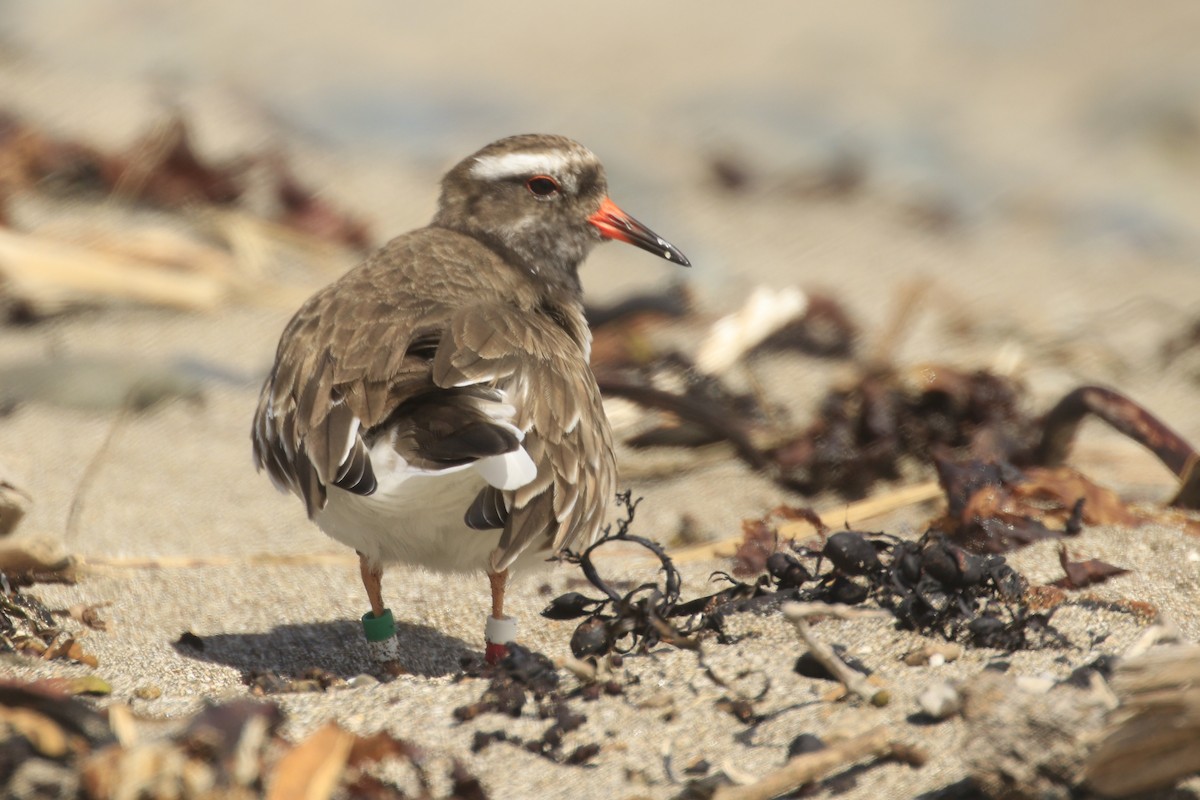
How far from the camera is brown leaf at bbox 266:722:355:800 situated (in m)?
2.49

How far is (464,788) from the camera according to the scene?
2.66 m

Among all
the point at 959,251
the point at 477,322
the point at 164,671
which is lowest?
the point at 164,671

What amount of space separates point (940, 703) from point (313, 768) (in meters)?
1.21

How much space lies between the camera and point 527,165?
4.68 m

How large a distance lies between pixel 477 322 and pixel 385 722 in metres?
1.14

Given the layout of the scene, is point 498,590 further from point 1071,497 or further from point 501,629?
point 1071,497

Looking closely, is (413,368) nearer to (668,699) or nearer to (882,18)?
(668,699)

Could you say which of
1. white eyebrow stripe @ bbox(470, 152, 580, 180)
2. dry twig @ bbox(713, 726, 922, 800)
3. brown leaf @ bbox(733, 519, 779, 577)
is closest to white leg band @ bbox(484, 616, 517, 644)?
brown leaf @ bbox(733, 519, 779, 577)

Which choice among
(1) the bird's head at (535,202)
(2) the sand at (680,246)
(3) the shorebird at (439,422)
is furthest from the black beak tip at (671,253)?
(2) the sand at (680,246)

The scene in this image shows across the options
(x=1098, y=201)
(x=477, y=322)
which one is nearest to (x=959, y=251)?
(x=1098, y=201)

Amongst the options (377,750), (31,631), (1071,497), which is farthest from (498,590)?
(1071,497)

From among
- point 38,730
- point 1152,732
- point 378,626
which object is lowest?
point 1152,732

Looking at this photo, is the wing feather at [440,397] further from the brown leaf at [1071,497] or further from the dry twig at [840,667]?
the brown leaf at [1071,497]

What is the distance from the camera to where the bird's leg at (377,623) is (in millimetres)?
3865
